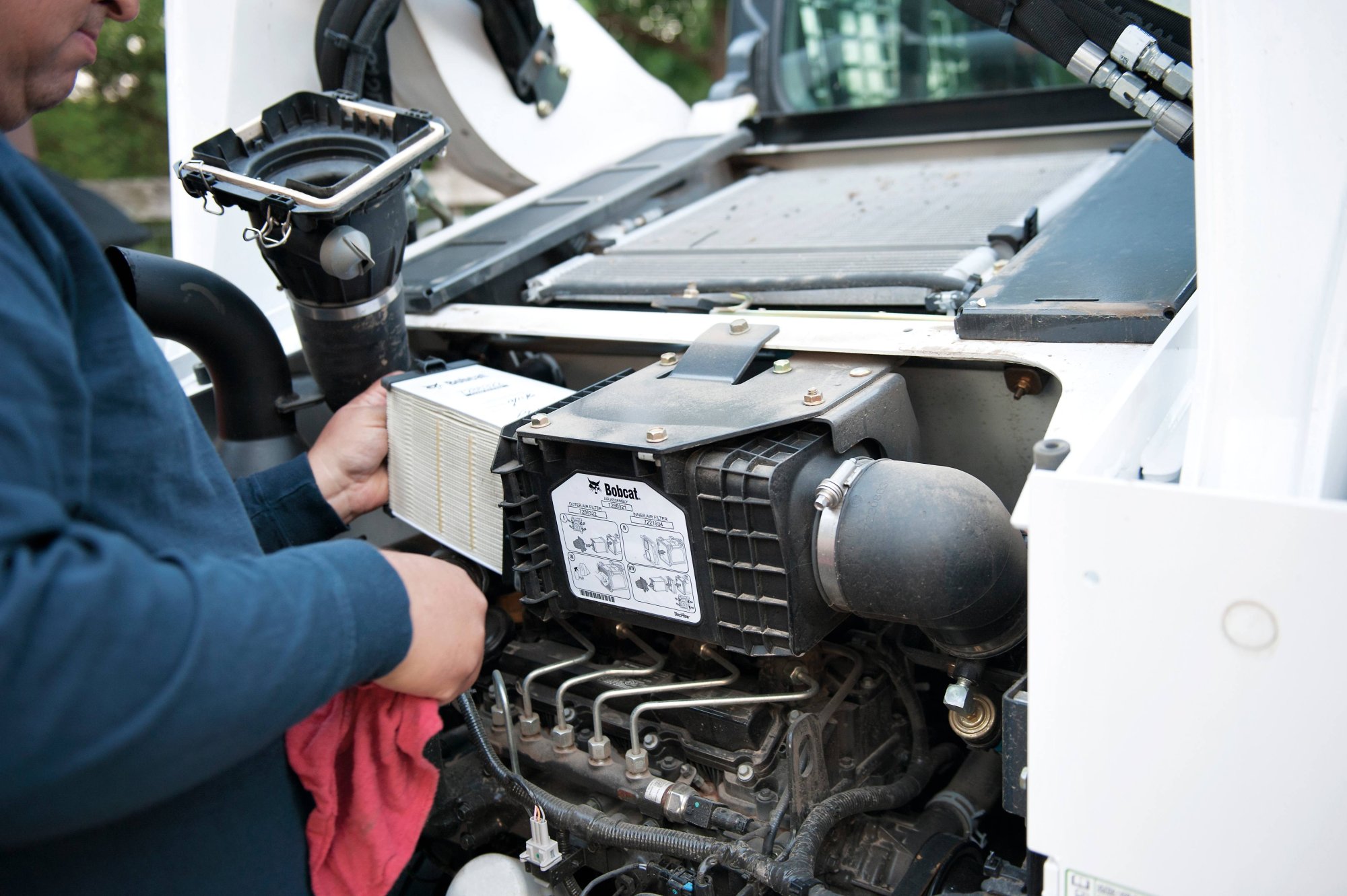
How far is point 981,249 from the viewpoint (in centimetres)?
178

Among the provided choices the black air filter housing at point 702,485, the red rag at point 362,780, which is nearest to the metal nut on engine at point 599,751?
the black air filter housing at point 702,485

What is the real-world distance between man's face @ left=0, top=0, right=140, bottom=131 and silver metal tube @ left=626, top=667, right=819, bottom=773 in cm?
103

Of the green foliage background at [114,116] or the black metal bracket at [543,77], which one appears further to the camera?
the green foliage background at [114,116]

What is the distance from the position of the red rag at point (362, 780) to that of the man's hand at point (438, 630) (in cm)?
8

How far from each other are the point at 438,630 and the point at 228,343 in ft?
3.45

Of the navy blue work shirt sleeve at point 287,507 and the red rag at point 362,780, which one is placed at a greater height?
the navy blue work shirt sleeve at point 287,507

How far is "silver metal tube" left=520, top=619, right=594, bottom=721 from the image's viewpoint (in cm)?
163

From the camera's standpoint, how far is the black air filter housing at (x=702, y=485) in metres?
1.23

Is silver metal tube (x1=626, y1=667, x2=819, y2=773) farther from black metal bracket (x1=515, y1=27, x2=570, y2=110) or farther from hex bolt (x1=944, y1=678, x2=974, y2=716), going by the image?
black metal bracket (x1=515, y1=27, x2=570, y2=110)

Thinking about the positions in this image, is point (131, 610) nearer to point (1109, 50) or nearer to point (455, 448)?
point (455, 448)

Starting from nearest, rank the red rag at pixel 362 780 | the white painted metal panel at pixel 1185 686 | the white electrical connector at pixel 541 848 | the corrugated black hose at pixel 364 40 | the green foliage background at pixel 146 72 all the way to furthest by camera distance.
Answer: the white painted metal panel at pixel 1185 686 → the red rag at pixel 362 780 → the white electrical connector at pixel 541 848 → the corrugated black hose at pixel 364 40 → the green foliage background at pixel 146 72

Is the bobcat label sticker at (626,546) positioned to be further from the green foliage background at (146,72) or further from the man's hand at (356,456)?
the green foliage background at (146,72)

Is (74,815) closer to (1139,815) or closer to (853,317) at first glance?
(1139,815)

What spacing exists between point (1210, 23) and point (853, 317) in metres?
0.67
